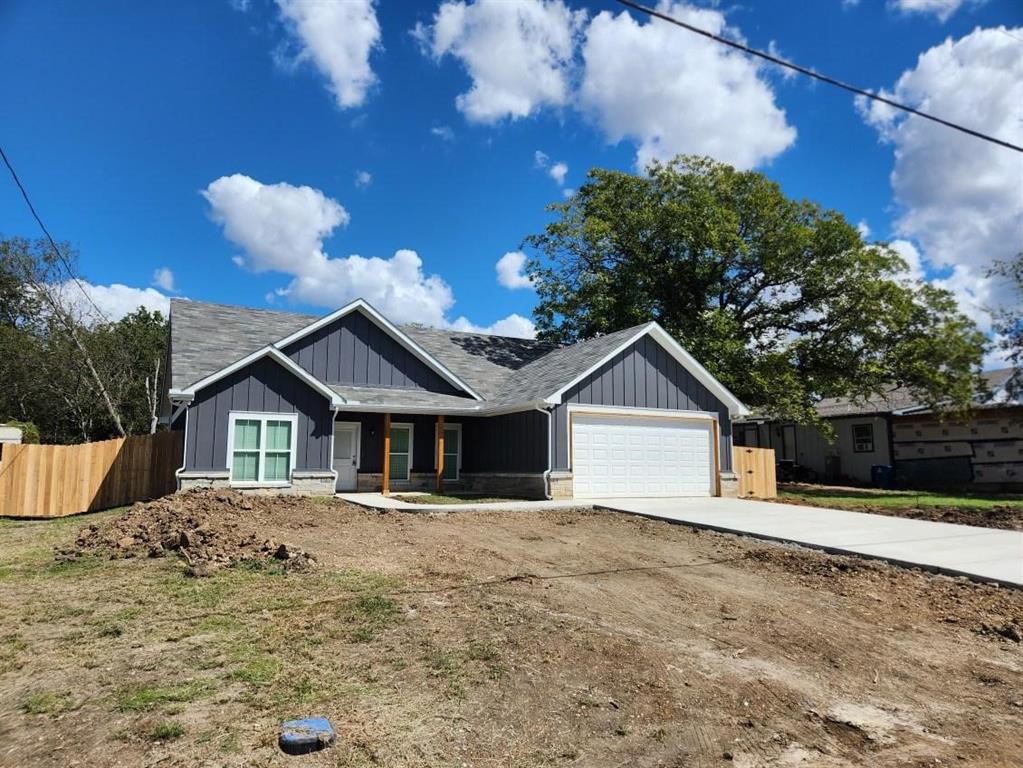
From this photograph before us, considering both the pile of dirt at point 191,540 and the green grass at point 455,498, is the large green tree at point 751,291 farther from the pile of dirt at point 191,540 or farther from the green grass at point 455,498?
the pile of dirt at point 191,540

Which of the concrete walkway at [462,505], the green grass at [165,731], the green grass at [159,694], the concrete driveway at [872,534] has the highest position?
the concrete walkway at [462,505]

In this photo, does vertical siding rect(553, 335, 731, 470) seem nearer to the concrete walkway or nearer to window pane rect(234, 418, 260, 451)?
the concrete walkway

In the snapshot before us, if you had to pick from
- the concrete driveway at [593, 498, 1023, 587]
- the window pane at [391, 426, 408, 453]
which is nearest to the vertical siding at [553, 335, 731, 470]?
the concrete driveway at [593, 498, 1023, 587]

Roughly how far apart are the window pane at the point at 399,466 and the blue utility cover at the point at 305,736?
51.7 ft

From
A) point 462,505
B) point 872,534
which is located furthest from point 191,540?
point 872,534

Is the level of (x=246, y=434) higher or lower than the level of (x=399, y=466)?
higher

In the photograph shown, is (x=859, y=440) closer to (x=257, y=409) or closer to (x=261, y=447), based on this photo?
(x=261, y=447)

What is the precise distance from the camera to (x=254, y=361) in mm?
15961

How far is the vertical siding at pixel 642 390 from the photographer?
648 inches

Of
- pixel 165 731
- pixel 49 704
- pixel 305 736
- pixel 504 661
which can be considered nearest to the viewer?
pixel 305 736

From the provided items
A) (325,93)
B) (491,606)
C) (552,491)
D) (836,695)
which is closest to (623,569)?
(491,606)

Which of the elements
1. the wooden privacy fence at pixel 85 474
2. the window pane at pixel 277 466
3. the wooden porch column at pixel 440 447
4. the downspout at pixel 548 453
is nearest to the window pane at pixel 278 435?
the window pane at pixel 277 466

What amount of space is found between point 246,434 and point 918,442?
2611 centimetres

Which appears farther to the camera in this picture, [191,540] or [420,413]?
[420,413]
